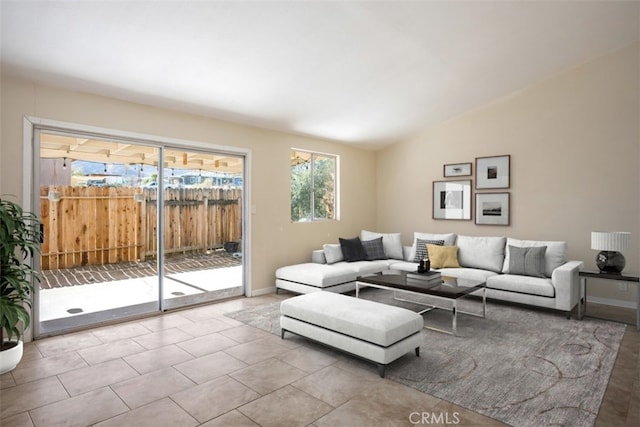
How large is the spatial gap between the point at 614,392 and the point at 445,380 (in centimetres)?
115

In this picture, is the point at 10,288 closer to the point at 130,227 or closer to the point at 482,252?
the point at 130,227

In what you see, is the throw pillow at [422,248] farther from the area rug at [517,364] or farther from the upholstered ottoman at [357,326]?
the upholstered ottoman at [357,326]

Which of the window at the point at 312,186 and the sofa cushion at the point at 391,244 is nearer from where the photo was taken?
the window at the point at 312,186

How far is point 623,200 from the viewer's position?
4859 mm

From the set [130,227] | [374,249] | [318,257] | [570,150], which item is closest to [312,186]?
[318,257]

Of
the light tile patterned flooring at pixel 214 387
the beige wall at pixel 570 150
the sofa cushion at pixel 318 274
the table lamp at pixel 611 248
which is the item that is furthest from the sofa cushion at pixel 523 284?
the sofa cushion at pixel 318 274

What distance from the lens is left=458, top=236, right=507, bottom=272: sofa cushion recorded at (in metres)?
5.39

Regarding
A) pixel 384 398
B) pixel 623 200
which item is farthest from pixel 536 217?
pixel 384 398

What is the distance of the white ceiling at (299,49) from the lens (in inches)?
118

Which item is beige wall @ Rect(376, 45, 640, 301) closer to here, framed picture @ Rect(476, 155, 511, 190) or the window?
framed picture @ Rect(476, 155, 511, 190)

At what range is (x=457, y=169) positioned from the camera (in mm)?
6398

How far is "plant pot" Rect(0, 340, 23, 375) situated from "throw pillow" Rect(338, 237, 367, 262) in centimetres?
423

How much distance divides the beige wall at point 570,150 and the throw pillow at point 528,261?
77cm

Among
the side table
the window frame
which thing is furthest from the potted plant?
the side table
